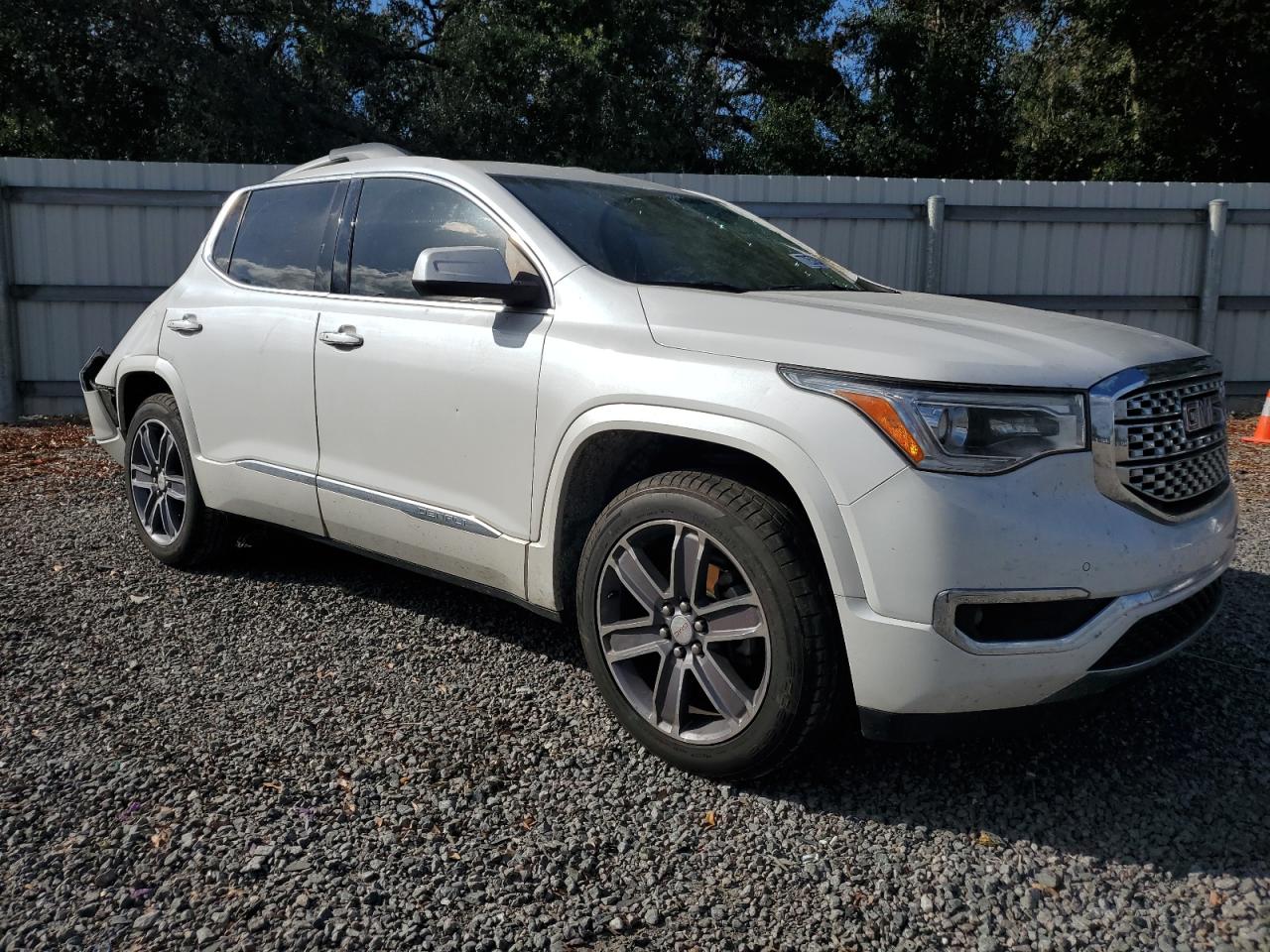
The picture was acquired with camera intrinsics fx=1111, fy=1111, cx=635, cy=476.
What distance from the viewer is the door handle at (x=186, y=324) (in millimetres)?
4664

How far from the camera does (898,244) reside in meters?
10.1

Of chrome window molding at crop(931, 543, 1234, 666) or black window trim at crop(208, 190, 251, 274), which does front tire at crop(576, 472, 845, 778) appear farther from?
black window trim at crop(208, 190, 251, 274)

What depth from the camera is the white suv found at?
261cm

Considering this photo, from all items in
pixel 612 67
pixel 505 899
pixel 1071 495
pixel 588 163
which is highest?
pixel 612 67

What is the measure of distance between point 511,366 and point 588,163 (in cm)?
1428

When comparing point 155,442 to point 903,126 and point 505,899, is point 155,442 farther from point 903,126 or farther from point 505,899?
point 903,126

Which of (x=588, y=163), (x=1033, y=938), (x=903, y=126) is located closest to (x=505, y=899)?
(x=1033, y=938)

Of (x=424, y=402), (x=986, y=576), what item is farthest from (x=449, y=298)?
(x=986, y=576)

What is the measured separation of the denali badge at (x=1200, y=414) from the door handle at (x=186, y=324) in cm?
371

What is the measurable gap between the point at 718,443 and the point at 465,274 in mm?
976

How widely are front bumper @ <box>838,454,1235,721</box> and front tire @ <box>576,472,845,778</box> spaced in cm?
13

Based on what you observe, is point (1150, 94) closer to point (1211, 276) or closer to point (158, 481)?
point (1211, 276)

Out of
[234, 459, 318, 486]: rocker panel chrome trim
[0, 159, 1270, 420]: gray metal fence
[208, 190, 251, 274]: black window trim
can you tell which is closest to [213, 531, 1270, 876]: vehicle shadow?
[234, 459, 318, 486]: rocker panel chrome trim

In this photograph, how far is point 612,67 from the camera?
1741 cm
